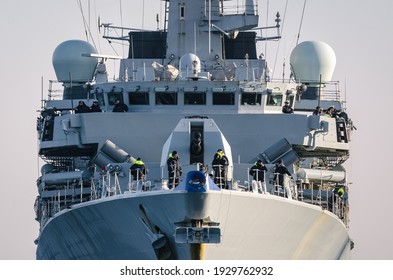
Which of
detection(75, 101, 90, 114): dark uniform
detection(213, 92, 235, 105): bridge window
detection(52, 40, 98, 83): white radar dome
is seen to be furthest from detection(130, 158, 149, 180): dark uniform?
detection(52, 40, 98, 83): white radar dome

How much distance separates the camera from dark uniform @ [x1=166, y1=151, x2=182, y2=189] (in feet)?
144

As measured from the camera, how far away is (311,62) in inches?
2312

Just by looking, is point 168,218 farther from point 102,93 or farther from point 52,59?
point 52,59

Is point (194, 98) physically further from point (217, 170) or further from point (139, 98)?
point (217, 170)

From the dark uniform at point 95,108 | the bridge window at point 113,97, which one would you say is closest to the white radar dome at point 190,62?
the bridge window at point 113,97

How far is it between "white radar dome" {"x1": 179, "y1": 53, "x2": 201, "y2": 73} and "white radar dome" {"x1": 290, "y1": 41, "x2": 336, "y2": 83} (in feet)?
20.9

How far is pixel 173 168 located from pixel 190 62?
363 inches

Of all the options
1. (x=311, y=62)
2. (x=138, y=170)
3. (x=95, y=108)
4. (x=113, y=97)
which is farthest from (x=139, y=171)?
(x=311, y=62)

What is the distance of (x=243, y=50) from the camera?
5769 cm

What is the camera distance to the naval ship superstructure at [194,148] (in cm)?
4241

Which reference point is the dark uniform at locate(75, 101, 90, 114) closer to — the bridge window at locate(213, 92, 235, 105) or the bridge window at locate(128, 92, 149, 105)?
the bridge window at locate(128, 92, 149, 105)

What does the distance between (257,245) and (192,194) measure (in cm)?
344

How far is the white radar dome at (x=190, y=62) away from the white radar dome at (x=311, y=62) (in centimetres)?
638

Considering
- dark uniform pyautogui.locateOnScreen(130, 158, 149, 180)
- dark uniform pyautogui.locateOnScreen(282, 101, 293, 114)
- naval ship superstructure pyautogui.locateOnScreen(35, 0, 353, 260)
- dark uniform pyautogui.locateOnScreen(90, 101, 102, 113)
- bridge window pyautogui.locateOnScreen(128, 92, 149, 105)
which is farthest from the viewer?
dark uniform pyautogui.locateOnScreen(90, 101, 102, 113)
